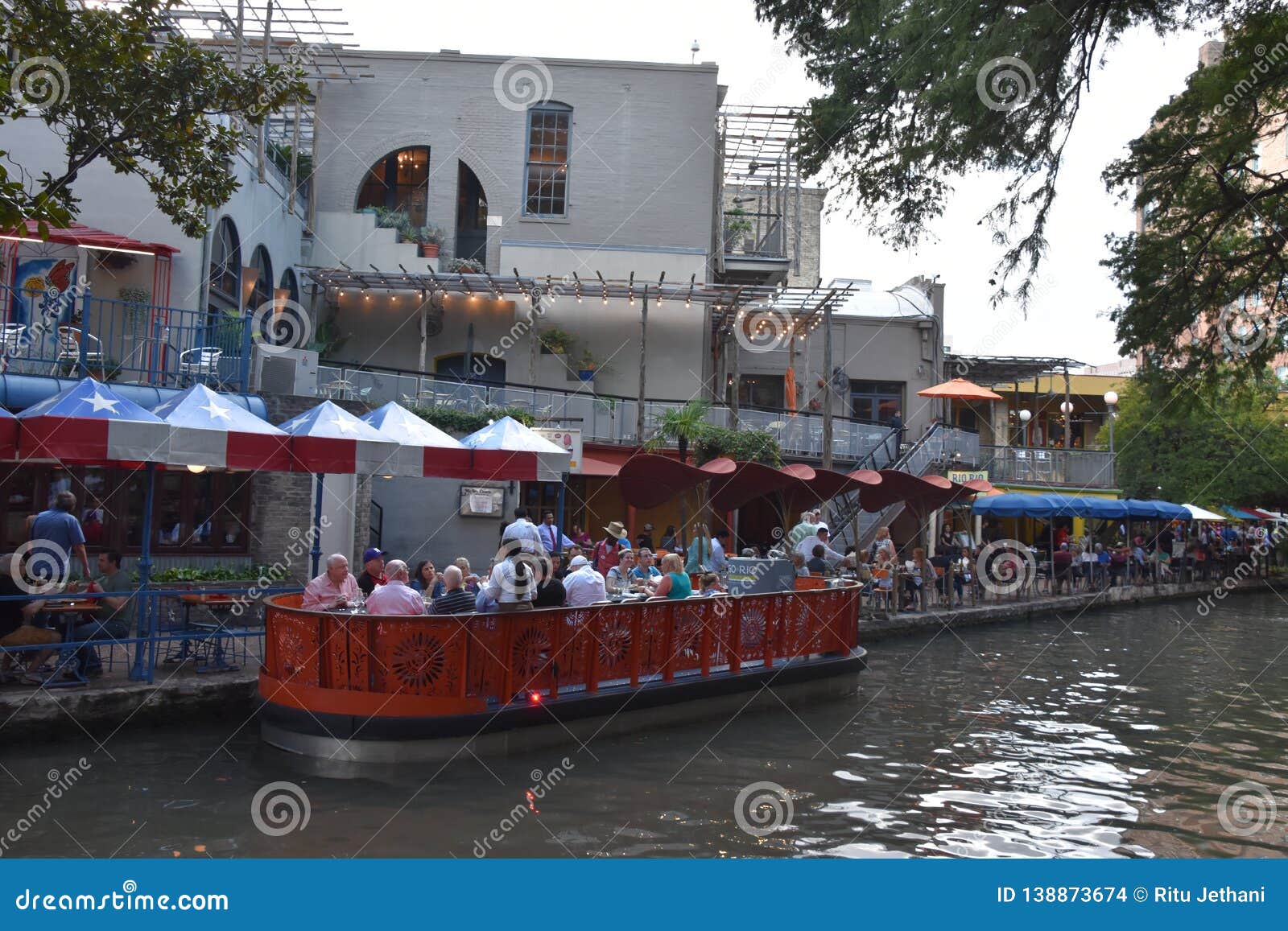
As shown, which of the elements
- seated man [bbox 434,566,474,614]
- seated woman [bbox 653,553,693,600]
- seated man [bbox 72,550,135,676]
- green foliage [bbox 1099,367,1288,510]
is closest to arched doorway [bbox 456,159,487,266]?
seated woman [bbox 653,553,693,600]

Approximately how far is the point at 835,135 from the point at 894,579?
40.9 feet

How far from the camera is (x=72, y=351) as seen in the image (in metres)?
14.3

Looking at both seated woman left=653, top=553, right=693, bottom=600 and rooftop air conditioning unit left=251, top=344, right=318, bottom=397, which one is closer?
seated woman left=653, top=553, right=693, bottom=600

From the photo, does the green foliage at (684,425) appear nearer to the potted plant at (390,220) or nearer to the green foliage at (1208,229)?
the potted plant at (390,220)

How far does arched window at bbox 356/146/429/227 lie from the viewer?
2652 centimetres

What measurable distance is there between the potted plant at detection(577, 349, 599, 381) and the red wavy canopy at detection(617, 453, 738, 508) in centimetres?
923

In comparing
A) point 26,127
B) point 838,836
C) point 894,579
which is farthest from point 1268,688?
point 26,127

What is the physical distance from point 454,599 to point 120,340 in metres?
8.93

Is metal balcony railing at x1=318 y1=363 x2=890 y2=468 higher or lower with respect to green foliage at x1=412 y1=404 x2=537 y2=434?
higher

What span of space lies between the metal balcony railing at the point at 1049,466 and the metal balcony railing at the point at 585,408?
7878 millimetres

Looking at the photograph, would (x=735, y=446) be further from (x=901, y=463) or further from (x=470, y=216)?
(x=470, y=216)

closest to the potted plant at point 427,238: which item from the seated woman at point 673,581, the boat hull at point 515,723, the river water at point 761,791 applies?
the seated woman at point 673,581

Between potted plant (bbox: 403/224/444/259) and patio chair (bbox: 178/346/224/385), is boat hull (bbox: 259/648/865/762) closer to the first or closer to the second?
patio chair (bbox: 178/346/224/385)

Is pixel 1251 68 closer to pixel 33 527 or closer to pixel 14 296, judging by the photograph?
pixel 33 527
